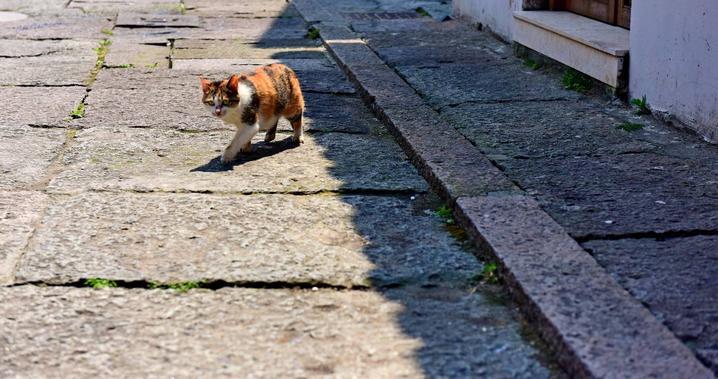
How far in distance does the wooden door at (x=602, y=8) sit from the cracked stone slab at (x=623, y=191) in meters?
2.17

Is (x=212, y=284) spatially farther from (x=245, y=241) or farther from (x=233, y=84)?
(x=233, y=84)

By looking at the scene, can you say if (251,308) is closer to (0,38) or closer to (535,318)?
(535,318)

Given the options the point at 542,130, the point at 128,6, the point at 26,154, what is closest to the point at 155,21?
Answer: the point at 128,6

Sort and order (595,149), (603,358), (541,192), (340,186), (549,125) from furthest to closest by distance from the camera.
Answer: (549,125) → (595,149) → (340,186) → (541,192) → (603,358)

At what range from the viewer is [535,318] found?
10.2 feet

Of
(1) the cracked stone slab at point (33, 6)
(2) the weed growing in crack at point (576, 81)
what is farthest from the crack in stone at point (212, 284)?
(1) the cracked stone slab at point (33, 6)

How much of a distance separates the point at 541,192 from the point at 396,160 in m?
1.03

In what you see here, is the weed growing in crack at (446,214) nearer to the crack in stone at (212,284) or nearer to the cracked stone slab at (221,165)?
the cracked stone slab at (221,165)

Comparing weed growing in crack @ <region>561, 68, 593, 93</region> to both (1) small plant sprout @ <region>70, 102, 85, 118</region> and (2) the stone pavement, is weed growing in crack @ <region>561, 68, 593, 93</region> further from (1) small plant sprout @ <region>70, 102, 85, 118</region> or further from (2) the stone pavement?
(1) small plant sprout @ <region>70, 102, 85, 118</region>

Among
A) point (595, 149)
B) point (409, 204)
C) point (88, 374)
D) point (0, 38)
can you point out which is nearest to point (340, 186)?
point (409, 204)

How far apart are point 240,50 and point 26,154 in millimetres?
3689

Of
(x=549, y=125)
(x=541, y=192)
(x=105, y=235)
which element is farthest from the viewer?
(x=549, y=125)

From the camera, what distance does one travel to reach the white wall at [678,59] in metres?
5.07

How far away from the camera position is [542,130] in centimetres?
550
